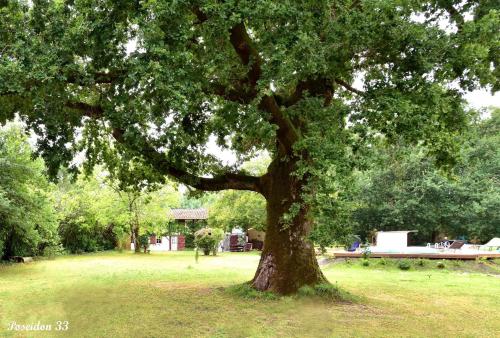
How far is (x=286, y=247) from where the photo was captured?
1207 cm

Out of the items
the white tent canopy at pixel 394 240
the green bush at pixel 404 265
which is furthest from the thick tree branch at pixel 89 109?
the white tent canopy at pixel 394 240

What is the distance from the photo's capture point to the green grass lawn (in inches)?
337

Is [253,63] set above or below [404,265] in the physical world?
above

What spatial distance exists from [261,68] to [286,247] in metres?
5.17

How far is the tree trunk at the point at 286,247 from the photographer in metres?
12.0

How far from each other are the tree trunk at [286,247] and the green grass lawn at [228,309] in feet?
2.19

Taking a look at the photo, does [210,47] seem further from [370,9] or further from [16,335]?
[16,335]

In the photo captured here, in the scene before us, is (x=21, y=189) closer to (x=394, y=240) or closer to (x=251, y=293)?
(x=251, y=293)

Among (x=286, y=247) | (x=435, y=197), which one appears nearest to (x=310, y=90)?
(x=286, y=247)

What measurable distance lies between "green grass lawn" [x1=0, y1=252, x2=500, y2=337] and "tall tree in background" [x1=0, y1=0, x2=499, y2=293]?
76.6 inches

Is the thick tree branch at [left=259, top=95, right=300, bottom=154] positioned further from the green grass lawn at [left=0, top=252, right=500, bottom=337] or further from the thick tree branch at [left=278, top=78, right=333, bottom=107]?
the green grass lawn at [left=0, top=252, right=500, bottom=337]

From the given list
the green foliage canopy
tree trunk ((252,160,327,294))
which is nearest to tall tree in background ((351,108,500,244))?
tree trunk ((252,160,327,294))

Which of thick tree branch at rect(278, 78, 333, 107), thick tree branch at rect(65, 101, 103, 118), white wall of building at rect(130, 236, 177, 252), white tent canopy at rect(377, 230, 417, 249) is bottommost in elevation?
white wall of building at rect(130, 236, 177, 252)

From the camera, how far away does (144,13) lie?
8.30m
